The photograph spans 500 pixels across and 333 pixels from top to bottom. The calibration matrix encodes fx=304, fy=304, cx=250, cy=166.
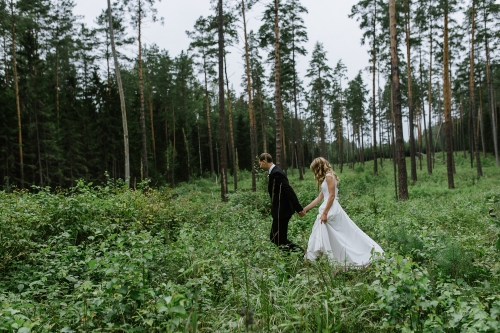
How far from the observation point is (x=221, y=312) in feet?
9.37

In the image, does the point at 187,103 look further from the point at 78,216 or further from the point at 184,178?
the point at 78,216

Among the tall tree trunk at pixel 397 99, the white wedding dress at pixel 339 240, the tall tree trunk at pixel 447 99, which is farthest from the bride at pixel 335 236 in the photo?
the tall tree trunk at pixel 447 99

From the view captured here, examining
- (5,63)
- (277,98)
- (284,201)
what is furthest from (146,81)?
(284,201)

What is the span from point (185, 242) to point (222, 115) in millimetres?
12072

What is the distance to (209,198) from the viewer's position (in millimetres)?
16484

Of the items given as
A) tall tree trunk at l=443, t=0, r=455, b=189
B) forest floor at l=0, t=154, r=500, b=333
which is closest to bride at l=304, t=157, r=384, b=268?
forest floor at l=0, t=154, r=500, b=333

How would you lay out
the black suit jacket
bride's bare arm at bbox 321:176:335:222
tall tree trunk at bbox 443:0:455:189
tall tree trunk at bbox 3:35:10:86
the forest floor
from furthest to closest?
tall tree trunk at bbox 3:35:10:86 < tall tree trunk at bbox 443:0:455:189 < the black suit jacket < bride's bare arm at bbox 321:176:335:222 < the forest floor

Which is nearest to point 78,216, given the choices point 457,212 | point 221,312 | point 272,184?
point 272,184

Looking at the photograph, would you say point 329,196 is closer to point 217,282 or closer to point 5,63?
point 217,282

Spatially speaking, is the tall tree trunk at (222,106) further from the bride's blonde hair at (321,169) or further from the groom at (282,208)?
the bride's blonde hair at (321,169)

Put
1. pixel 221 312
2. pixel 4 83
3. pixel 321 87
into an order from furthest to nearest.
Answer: pixel 321 87, pixel 4 83, pixel 221 312

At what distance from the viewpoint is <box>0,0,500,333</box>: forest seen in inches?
107

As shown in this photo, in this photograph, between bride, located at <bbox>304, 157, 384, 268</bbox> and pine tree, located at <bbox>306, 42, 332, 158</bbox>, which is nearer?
bride, located at <bbox>304, 157, 384, 268</bbox>

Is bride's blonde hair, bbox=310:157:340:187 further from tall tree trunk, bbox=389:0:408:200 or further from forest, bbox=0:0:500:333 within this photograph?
tall tree trunk, bbox=389:0:408:200
